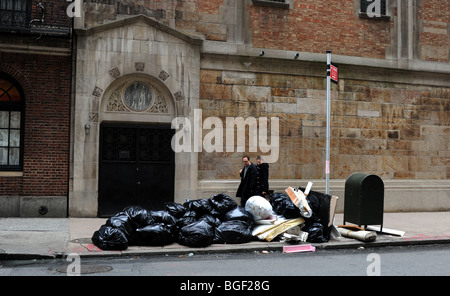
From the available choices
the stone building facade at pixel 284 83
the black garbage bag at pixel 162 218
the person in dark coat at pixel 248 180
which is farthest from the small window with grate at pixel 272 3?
the black garbage bag at pixel 162 218

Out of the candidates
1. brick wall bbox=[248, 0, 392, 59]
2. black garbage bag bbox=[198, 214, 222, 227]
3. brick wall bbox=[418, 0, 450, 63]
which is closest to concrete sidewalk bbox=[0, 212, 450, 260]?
black garbage bag bbox=[198, 214, 222, 227]

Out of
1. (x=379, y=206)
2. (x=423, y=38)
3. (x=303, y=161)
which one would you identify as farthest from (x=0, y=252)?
(x=423, y=38)

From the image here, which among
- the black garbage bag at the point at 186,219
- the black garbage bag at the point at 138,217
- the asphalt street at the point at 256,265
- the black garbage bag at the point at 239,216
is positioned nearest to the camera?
the asphalt street at the point at 256,265

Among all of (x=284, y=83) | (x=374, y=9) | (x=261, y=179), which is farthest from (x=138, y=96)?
(x=374, y=9)

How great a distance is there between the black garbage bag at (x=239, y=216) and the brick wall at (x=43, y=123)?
5.00 metres

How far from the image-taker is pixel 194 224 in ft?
30.2

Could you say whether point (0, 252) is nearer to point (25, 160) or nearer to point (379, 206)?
point (25, 160)

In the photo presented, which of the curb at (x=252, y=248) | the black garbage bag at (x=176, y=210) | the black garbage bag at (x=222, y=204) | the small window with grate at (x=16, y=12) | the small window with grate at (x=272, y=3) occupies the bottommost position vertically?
the curb at (x=252, y=248)

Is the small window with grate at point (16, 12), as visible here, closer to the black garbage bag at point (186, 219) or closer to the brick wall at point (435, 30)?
the black garbage bag at point (186, 219)

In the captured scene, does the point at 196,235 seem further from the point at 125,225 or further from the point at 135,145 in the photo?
the point at 135,145

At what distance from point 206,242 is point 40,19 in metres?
7.37

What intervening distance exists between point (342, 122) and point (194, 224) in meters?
7.35

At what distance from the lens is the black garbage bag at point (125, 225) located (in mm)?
8727

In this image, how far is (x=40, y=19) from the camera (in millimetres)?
12070
